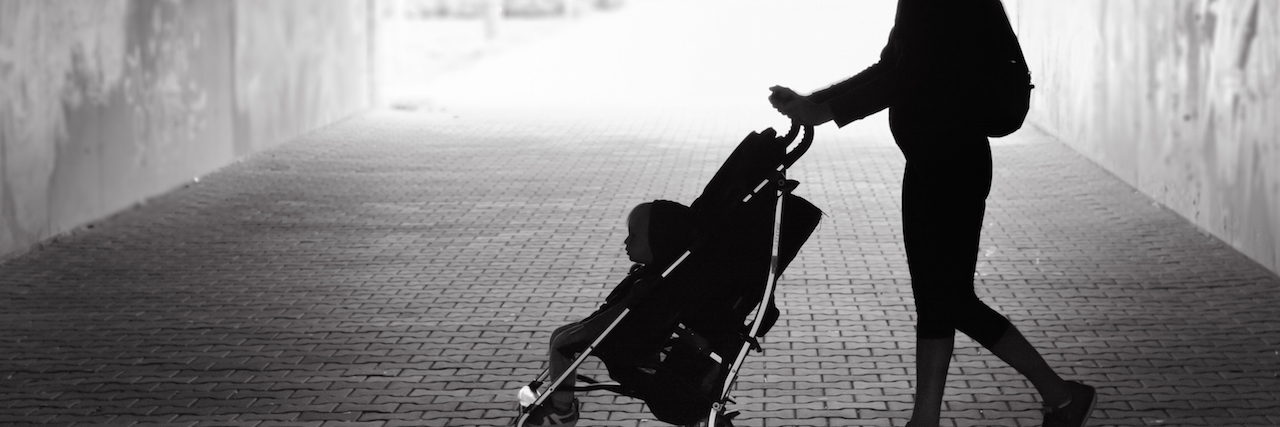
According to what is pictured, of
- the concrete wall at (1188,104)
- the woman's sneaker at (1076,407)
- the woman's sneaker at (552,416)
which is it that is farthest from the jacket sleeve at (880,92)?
the concrete wall at (1188,104)

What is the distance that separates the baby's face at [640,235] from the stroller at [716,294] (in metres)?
0.08

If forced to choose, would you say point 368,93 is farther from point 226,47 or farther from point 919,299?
point 919,299

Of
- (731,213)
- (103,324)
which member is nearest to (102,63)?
(103,324)

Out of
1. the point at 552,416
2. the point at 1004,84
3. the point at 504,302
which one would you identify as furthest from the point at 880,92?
the point at 504,302

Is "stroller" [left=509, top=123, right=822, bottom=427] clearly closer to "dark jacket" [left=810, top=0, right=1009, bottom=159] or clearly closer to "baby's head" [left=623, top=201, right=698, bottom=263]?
"baby's head" [left=623, top=201, right=698, bottom=263]

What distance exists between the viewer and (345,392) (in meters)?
5.35

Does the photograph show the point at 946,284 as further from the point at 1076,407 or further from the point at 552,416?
the point at 552,416

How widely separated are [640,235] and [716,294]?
0.27 metres

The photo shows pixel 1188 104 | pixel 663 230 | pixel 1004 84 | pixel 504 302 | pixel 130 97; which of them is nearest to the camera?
pixel 1004 84

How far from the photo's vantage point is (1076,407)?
14.3ft

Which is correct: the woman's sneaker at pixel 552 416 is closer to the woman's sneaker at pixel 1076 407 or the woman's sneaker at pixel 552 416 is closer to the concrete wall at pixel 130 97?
the woman's sneaker at pixel 1076 407

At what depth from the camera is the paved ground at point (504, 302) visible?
5211mm

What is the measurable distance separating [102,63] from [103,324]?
3722 mm

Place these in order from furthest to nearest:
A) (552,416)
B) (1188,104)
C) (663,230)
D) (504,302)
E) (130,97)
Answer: (130,97)
(1188,104)
(504,302)
(552,416)
(663,230)
